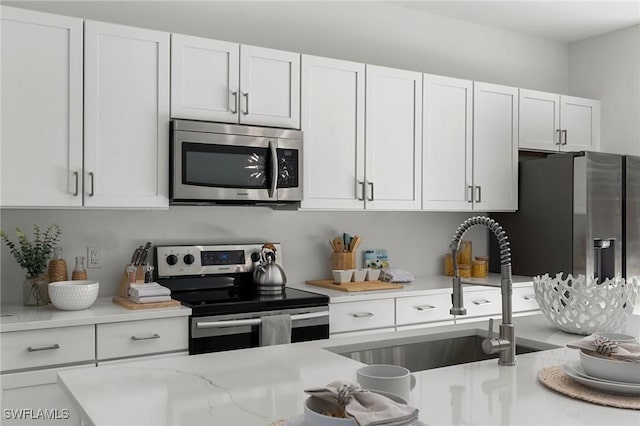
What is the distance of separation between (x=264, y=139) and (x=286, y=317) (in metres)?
0.97

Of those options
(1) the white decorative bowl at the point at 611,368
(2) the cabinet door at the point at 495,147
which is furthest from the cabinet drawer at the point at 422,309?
(1) the white decorative bowl at the point at 611,368

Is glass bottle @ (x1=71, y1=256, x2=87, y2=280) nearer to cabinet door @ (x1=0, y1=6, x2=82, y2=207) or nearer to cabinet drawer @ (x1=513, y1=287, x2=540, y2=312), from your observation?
cabinet door @ (x1=0, y1=6, x2=82, y2=207)

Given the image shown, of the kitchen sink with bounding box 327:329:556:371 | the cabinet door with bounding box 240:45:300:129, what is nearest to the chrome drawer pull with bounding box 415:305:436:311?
the cabinet door with bounding box 240:45:300:129

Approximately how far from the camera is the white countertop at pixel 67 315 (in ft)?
8.18

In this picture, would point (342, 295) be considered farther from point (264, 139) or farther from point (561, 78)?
point (561, 78)

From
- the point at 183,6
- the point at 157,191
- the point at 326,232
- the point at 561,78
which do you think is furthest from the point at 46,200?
the point at 561,78

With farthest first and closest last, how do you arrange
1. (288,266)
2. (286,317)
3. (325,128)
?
1. (288,266)
2. (325,128)
3. (286,317)

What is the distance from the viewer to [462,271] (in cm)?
437

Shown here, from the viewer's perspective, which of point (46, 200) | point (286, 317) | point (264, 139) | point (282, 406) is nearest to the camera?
point (282, 406)

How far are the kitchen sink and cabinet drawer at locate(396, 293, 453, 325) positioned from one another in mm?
1373

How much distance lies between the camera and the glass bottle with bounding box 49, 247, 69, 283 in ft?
9.71

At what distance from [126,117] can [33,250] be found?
778 mm

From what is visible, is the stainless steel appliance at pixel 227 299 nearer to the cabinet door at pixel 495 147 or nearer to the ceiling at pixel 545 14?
the cabinet door at pixel 495 147

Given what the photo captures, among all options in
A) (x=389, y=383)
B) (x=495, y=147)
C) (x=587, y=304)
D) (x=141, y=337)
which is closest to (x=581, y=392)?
(x=389, y=383)
